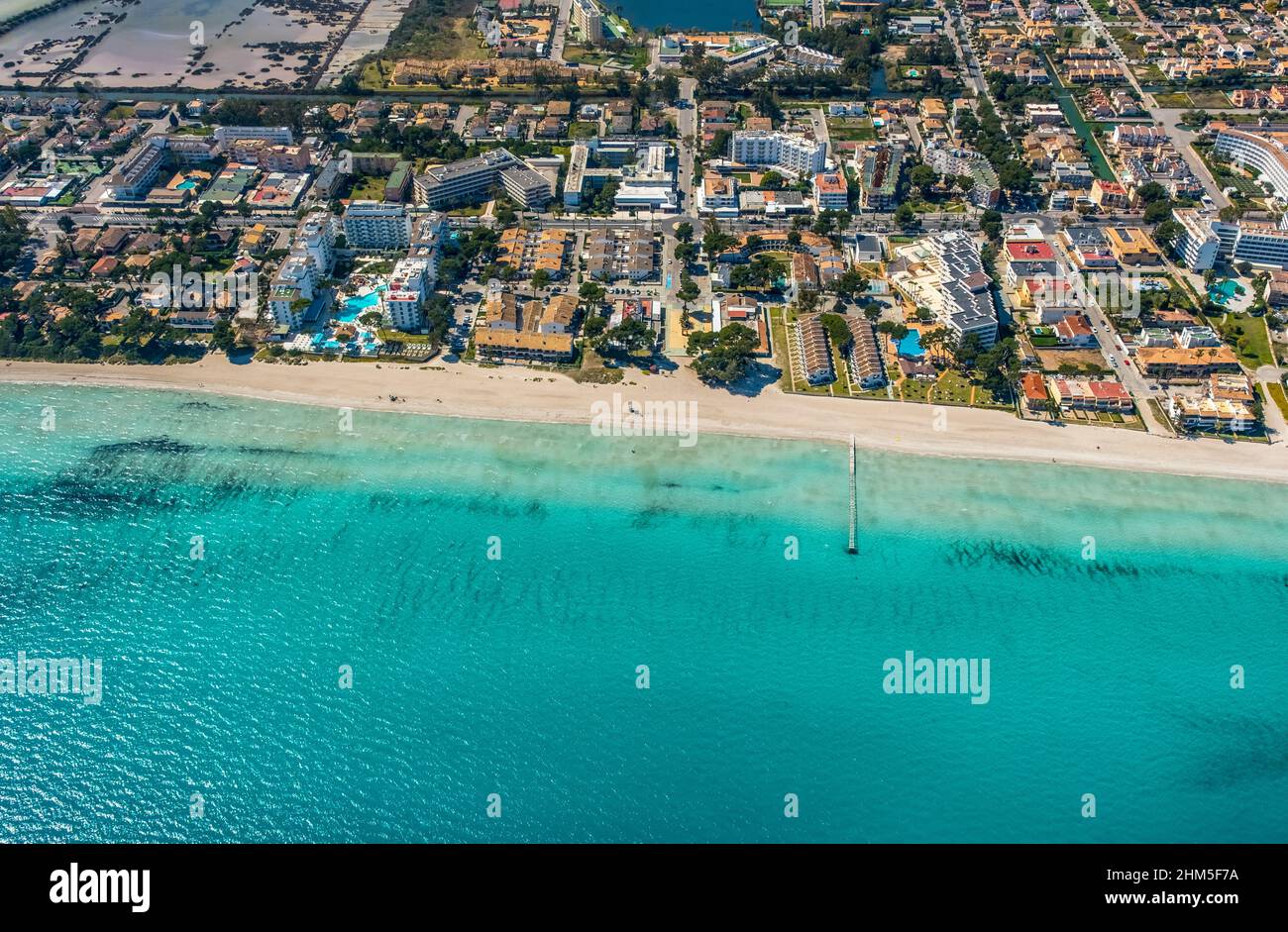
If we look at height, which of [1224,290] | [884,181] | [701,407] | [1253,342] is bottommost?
[701,407]

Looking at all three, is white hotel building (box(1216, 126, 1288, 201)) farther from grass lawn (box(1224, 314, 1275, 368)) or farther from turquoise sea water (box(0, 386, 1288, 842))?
turquoise sea water (box(0, 386, 1288, 842))

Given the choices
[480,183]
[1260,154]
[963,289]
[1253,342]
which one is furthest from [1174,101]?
[480,183]

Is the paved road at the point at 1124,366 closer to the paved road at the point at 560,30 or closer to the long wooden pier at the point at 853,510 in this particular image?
the long wooden pier at the point at 853,510

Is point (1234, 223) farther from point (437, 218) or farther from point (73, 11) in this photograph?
point (73, 11)

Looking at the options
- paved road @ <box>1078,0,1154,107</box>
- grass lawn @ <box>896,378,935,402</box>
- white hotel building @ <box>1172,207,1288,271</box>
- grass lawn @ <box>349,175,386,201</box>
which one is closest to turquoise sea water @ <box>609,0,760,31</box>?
paved road @ <box>1078,0,1154,107</box>

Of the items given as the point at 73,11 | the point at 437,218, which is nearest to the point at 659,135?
the point at 437,218

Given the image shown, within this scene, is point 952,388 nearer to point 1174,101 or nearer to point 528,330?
point 528,330
